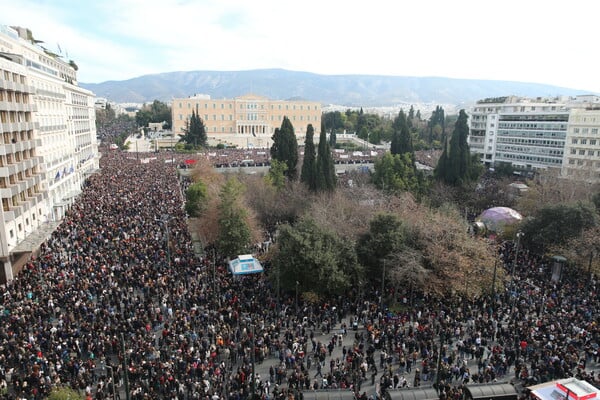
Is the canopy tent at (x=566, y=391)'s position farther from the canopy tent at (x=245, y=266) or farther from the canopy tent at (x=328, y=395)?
the canopy tent at (x=245, y=266)

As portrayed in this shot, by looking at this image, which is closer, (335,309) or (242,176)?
(335,309)

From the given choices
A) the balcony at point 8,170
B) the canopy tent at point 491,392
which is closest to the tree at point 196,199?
the balcony at point 8,170

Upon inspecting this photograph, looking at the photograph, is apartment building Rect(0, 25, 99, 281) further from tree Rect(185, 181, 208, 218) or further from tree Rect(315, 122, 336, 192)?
tree Rect(315, 122, 336, 192)

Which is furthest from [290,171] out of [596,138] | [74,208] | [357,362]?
[596,138]

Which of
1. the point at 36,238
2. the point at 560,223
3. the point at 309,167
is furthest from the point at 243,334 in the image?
the point at 309,167

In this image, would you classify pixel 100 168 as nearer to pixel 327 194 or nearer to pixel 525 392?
pixel 327 194

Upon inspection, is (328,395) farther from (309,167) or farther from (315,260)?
(309,167)
